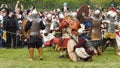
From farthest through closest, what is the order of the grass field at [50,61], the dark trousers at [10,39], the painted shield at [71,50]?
the dark trousers at [10,39] → the painted shield at [71,50] → the grass field at [50,61]

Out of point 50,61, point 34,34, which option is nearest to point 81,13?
point 34,34

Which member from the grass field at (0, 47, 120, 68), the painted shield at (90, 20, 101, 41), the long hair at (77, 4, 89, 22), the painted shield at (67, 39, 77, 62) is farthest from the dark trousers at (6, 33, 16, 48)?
the painted shield at (67, 39, 77, 62)

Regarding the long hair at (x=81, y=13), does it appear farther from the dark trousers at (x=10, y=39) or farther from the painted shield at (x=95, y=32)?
the dark trousers at (x=10, y=39)

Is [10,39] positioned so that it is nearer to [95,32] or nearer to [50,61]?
[95,32]

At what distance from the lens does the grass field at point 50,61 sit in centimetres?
1559

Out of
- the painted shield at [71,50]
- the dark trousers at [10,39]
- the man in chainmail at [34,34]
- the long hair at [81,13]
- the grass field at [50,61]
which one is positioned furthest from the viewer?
the dark trousers at [10,39]

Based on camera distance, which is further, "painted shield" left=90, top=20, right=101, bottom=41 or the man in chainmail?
"painted shield" left=90, top=20, right=101, bottom=41

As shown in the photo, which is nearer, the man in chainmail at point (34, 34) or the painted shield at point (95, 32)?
the man in chainmail at point (34, 34)

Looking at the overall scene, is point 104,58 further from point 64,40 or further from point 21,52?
point 21,52

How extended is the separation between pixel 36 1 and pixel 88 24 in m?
12.2

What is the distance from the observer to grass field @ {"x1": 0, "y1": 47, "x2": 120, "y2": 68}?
15.6m

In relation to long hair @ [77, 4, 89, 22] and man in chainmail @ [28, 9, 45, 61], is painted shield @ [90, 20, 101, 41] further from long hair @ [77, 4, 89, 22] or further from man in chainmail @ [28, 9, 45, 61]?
man in chainmail @ [28, 9, 45, 61]

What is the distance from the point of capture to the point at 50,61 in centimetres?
1706

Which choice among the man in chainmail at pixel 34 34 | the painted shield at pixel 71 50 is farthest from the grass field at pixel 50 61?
the man in chainmail at pixel 34 34
